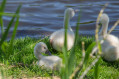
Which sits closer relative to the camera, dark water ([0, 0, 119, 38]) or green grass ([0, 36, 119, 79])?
green grass ([0, 36, 119, 79])

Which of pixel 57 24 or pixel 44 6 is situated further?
pixel 44 6

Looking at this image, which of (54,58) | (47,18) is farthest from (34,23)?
(54,58)

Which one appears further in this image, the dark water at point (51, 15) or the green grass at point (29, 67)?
the dark water at point (51, 15)

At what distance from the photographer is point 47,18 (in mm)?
9742

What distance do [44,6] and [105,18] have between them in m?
6.14

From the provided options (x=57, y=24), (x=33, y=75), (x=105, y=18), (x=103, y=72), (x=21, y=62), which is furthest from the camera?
(x=57, y=24)

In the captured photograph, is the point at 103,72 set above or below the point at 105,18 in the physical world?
below

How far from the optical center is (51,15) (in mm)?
10070

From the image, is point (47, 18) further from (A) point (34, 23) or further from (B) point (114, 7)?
(B) point (114, 7)

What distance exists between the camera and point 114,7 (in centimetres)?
1112

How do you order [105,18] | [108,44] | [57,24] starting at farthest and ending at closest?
1. [57,24]
2. [105,18]
3. [108,44]

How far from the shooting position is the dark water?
27.4 feet

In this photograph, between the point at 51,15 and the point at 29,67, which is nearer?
the point at 29,67

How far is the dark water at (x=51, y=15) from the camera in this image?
8344 millimetres
